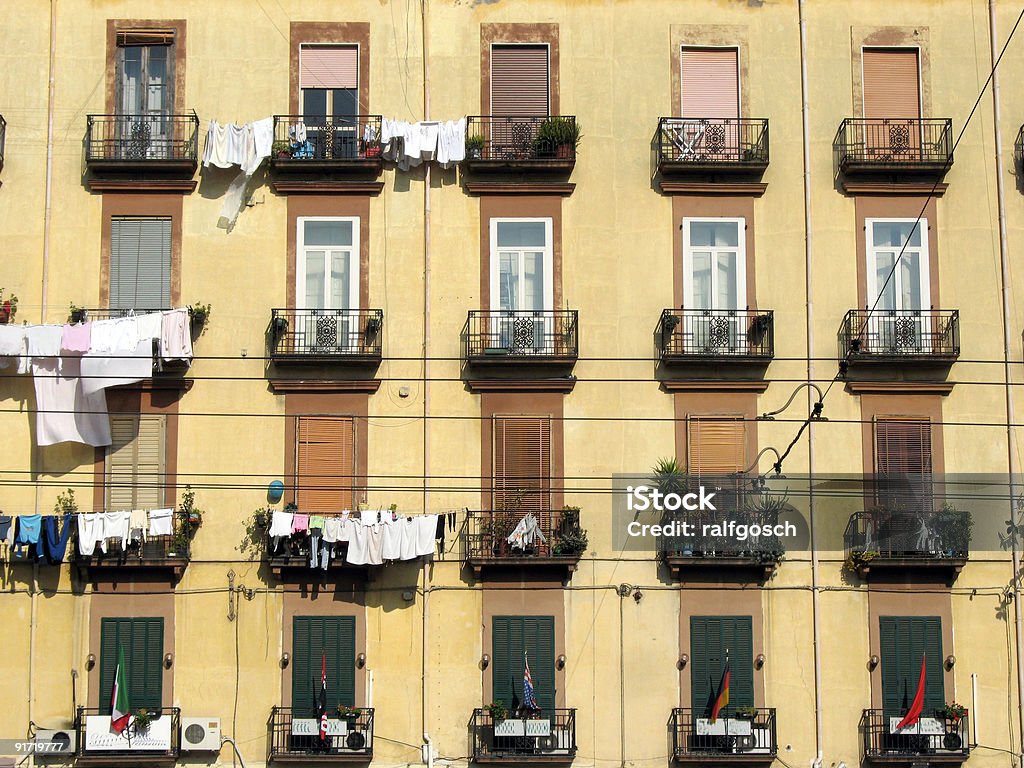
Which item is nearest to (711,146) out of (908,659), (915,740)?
(908,659)

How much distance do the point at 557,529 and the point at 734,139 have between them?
9517 mm

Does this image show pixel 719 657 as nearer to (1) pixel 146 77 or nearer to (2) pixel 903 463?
(2) pixel 903 463

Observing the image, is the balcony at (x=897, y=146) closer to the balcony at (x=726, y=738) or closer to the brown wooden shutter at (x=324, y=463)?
the balcony at (x=726, y=738)

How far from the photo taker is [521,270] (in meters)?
33.0

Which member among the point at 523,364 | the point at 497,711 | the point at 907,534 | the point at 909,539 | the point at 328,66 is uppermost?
the point at 328,66

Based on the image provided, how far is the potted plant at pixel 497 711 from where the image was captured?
3097 cm

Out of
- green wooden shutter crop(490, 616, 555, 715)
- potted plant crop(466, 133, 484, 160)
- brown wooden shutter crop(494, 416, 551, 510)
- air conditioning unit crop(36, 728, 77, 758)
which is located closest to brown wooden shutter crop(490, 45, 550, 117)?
potted plant crop(466, 133, 484, 160)

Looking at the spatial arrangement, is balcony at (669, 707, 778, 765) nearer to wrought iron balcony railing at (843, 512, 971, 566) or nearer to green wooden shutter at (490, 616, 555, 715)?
green wooden shutter at (490, 616, 555, 715)

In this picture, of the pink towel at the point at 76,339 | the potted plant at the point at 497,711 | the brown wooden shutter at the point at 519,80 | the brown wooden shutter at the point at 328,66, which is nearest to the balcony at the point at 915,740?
the potted plant at the point at 497,711

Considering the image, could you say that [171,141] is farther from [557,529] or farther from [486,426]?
[557,529]

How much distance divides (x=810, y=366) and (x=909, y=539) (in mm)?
4221

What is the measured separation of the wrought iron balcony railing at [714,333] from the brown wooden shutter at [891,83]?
217 inches

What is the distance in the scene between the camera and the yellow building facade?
103ft

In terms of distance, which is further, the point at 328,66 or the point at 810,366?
the point at 328,66
